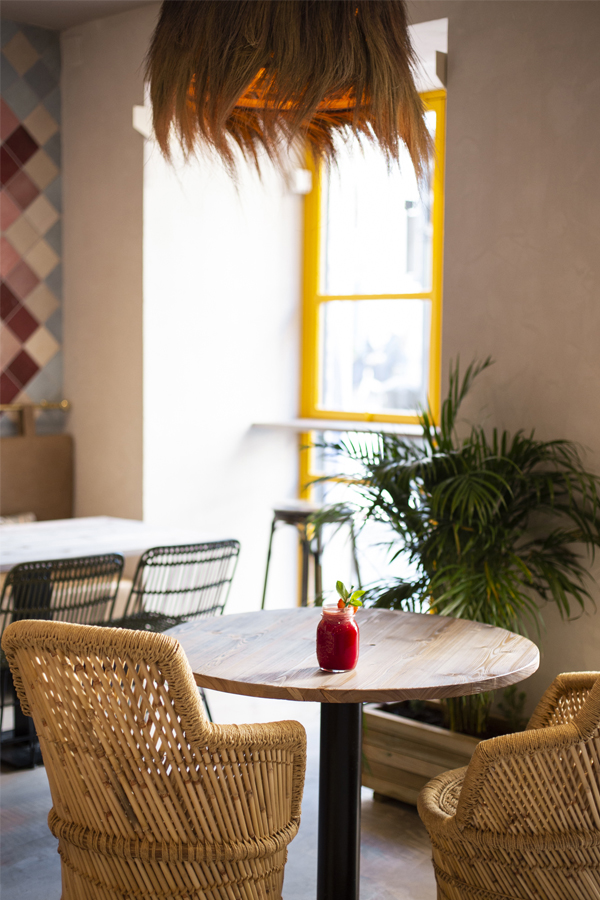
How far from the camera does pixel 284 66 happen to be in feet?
5.61

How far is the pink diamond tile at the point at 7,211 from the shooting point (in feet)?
16.0

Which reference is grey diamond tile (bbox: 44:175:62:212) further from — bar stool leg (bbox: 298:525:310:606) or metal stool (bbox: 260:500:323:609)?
bar stool leg (bbox: 298:525:310:606)

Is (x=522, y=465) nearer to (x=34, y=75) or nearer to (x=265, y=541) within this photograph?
(x=265, y=541)

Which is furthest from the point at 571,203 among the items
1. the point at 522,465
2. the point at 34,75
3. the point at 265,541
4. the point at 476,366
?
the point at 34,75

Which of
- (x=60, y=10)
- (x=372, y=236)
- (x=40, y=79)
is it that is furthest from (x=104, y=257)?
(x=372, y=236)

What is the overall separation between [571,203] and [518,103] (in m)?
0.45

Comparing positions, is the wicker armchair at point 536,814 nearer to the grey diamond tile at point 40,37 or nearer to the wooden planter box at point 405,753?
the wooden planter box at point 405,753

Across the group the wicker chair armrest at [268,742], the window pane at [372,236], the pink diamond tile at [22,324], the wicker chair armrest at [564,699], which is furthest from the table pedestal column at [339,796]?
the pink diamond tile at [22,324]

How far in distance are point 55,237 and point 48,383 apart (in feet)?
2.62

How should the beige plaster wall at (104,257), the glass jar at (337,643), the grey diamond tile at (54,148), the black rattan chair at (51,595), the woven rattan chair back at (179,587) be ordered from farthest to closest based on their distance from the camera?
the grey diamond tile at (54,148) < the beige plaster wall at (104,257) < the woven rattan chair back at (179,587) < the black rattan chair at (51,595) < the glass jar at (337,643)

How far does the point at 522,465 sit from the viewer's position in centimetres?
322

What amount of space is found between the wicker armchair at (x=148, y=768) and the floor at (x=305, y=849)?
2.99ft

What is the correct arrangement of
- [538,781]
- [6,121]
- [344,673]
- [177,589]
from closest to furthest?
[538,781] < [344,673] < [177,589] < [6,121]

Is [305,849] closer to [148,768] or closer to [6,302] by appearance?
[148,768]
